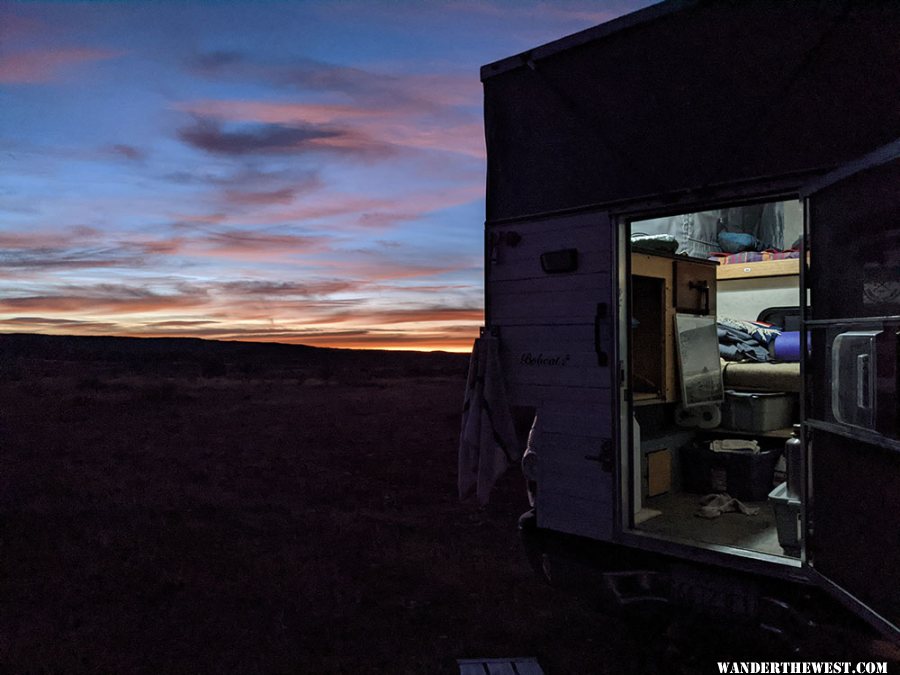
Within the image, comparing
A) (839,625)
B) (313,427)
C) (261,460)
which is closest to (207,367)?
(313,427)

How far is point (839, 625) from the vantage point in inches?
123

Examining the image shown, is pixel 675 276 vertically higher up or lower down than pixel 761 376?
higher up

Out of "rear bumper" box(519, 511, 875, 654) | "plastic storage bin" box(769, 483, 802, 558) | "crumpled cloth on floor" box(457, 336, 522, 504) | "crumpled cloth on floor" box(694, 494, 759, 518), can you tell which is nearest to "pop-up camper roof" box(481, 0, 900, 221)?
"crumpled cloth on floor" box(457, 336, 522, 504)

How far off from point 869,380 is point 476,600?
12.0 feet

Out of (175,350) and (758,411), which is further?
(175,350)

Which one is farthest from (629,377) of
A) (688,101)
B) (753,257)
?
(753,257)

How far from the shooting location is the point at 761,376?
6234 mm

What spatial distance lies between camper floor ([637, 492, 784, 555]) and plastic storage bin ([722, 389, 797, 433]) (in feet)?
2.54

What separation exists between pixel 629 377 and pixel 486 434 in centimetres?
97

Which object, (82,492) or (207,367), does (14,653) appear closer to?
(82,492)

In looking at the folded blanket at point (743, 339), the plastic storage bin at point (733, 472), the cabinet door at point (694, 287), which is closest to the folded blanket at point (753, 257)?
the folded blanket at point (743, 339)

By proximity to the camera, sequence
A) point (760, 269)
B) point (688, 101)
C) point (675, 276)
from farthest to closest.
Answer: point (760, 269) → point (675, 276) → point (688, 101)

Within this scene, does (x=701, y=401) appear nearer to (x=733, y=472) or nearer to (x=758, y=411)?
(x=758, y=411)

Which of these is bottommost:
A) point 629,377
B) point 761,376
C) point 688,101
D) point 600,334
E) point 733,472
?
point 733,472
